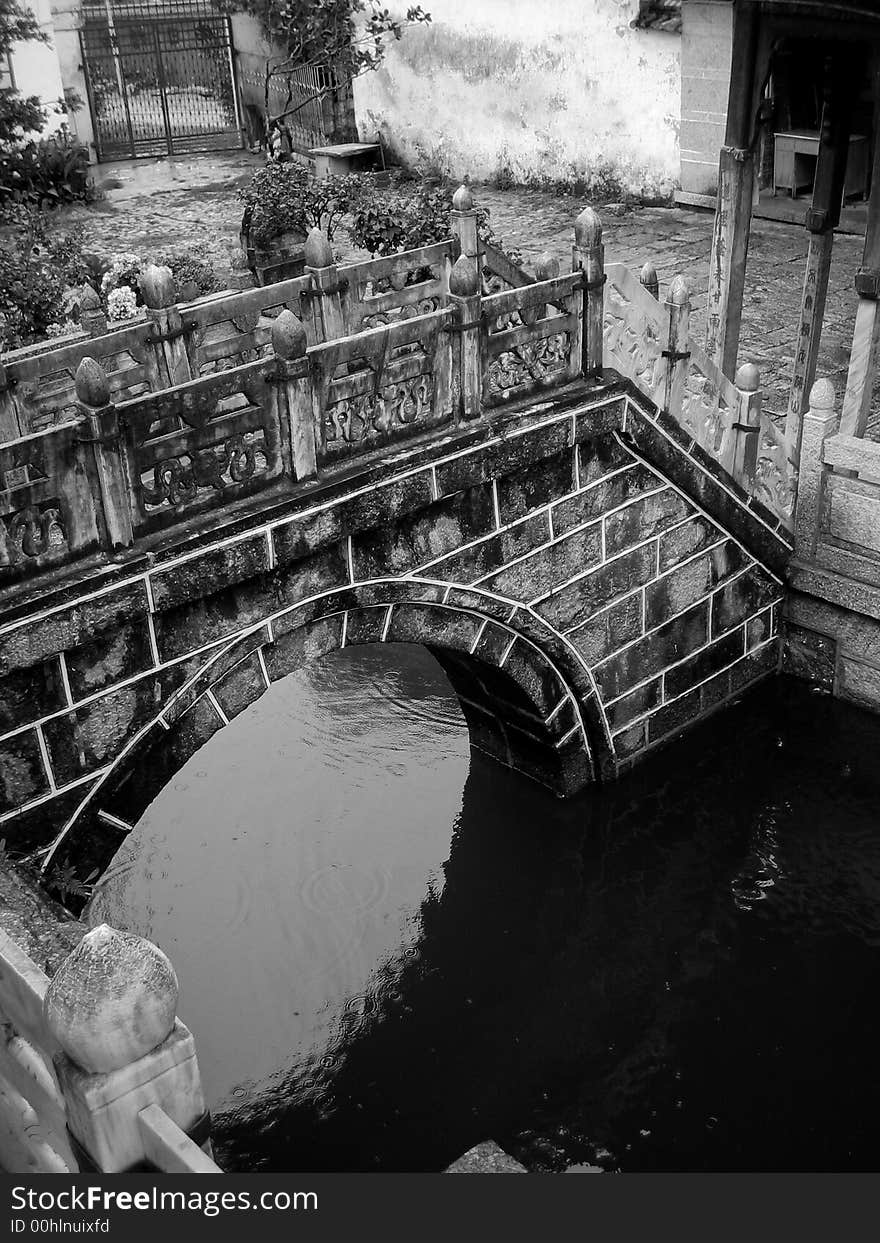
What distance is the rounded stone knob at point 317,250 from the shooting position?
8.15 m

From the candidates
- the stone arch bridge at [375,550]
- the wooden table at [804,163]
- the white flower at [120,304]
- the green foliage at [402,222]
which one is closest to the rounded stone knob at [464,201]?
the stone arch bridge at [375,550]

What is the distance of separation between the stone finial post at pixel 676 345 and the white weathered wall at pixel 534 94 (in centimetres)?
860

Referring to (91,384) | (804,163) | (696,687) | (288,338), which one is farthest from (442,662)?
(804,163)

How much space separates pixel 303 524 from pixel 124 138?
1698 centimetres

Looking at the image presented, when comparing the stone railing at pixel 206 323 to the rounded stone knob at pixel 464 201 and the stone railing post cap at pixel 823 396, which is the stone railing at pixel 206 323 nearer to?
the rounded stone knob at pixel 464 201

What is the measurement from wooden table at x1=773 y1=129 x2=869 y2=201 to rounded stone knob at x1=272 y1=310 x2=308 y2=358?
9.87 meters

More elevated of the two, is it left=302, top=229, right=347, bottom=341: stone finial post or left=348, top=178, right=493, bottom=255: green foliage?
left=302, top=229, right=347, bottom=341: stone finial post

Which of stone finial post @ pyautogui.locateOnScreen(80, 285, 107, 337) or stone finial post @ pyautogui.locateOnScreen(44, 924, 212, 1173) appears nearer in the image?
stone finial post @ pyautogui.locateOnScreen(44, 924, 212, 1173)

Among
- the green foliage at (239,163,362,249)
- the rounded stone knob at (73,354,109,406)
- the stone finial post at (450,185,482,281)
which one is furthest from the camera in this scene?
the green foliage at (239,163,362,249)

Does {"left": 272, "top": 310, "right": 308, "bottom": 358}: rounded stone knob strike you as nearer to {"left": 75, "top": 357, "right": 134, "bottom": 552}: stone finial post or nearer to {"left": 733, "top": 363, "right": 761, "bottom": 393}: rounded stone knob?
{"left": 75, "top": 357, "right": 134, "bottom": 552}: stone finial post

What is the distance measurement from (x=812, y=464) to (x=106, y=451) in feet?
17.9

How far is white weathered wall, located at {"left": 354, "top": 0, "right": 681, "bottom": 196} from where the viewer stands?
1608cm

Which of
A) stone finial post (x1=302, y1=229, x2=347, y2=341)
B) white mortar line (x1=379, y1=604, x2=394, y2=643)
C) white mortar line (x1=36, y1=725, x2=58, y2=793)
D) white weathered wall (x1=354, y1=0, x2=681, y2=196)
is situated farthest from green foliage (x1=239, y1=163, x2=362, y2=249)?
white mortar line (x1=36, y1=725, x2=58, y2=793)

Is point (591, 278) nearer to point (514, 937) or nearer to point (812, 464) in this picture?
point (812, 464)
